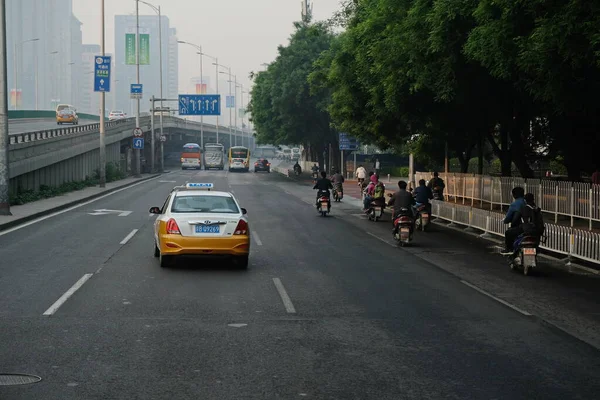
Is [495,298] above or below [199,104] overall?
below

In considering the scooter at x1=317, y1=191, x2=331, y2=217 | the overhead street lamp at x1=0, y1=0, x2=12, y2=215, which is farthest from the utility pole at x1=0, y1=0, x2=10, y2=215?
the scooter at x1=317, y1=191, x2=331, y2=217

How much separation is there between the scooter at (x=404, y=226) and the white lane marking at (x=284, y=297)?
705cm

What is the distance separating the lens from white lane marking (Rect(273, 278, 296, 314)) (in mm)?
11766

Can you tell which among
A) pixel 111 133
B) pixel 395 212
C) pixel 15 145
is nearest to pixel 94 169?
pixel 111 133

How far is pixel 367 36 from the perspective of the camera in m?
25.8

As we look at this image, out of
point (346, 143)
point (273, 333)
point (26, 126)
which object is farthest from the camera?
point (26, 126)

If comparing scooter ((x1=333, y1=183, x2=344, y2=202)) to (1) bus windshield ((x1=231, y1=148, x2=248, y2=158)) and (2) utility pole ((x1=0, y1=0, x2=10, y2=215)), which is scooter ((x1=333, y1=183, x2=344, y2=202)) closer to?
(2) utility pole ((x1=0, y1=0, x2=10, y2=215))

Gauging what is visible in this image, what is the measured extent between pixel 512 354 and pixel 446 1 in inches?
404

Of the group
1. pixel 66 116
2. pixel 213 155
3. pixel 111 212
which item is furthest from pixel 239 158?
pixel 111 212

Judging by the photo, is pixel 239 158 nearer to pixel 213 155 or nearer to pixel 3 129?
pixel 213 155

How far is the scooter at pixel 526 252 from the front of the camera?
1590 centimetres

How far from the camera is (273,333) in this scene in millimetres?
10031

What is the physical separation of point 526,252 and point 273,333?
745 centimetres

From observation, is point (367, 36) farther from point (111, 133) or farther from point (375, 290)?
A: point (111, 133)
